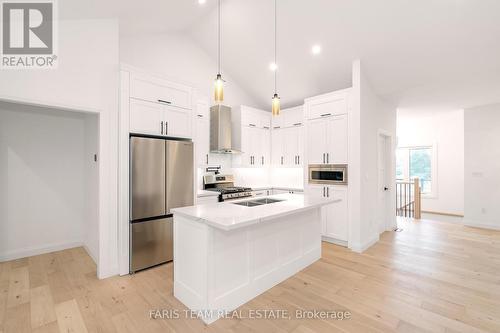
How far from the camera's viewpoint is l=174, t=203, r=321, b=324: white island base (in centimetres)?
218

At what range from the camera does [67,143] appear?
404cm

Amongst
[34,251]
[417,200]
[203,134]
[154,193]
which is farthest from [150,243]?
[417,200]

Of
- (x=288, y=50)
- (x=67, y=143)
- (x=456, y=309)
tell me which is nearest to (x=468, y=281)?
(x=456, y=309)

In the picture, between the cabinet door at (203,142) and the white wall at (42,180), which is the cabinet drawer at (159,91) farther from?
the cabinet door at (203,142)

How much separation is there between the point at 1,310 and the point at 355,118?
16.7ft

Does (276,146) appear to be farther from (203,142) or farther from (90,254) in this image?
(90,254)

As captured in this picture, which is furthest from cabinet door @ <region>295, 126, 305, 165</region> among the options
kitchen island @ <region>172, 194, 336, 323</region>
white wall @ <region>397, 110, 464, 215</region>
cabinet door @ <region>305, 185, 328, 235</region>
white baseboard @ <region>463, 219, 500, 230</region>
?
white baseboard @ <region>463, 219, 500, 230</region>

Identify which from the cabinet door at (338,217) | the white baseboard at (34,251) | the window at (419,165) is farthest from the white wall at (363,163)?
the white baseboard at (34,251)

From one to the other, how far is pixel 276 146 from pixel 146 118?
329 cm

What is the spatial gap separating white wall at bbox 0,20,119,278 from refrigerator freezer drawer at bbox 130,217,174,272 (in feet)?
0.76

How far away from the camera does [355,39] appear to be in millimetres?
3701

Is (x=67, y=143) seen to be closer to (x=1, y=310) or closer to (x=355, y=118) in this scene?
(x=1, y=310)

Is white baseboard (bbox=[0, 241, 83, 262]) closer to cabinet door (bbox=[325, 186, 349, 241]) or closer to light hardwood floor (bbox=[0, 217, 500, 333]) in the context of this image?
light hardwood floor (bbox=[0, 217, 500, 333])

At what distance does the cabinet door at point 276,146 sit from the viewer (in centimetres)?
570
